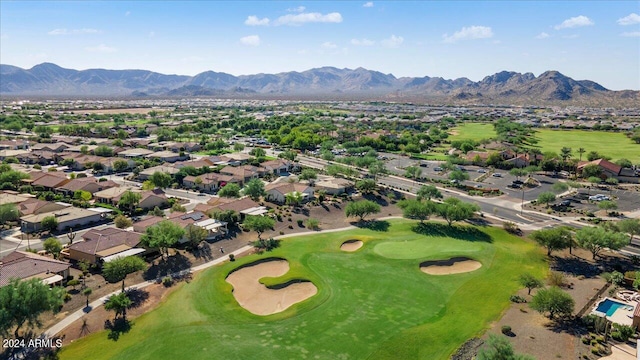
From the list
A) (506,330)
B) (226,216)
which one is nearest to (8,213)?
(226,216)

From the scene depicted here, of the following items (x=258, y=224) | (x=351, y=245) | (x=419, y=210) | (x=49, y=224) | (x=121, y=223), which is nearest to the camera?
(x=258, y=224)

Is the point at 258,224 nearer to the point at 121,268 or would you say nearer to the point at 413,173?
the point at 121,268

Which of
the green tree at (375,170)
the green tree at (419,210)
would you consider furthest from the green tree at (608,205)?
the green tree at (375,170)

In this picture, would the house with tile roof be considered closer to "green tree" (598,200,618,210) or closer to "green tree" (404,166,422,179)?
"green tree" (404,166,422,179)

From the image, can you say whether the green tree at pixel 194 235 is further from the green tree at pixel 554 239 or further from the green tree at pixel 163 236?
the green tree at pixel 554 239

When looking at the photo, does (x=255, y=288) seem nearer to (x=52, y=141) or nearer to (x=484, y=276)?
(x=484, y=276)

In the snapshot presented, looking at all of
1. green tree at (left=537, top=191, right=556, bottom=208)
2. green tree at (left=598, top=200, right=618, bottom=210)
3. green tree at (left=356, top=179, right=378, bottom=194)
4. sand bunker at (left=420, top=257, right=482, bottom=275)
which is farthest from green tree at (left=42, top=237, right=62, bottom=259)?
green tree at (left=598, top=200, right=618, bottom=210)

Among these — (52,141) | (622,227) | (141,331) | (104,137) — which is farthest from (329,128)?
(141,331)
